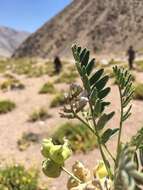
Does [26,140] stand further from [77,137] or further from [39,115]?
[39,115]

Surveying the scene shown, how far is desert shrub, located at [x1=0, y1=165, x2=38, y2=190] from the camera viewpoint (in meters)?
9.48

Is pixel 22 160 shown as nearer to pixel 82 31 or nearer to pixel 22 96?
pixel 22 96

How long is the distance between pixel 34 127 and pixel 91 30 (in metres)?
73.7

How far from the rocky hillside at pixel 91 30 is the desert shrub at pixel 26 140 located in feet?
199

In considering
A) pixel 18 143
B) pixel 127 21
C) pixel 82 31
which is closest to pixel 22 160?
pixel 18 143

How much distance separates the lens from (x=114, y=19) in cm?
8588

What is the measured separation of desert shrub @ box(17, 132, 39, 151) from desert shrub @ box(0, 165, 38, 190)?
3.13m

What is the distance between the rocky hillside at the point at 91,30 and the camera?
264 ft

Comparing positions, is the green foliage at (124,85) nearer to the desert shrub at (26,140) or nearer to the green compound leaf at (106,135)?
the green compound leaf at (106,135)

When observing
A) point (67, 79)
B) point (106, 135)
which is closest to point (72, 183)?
point (106, 135)

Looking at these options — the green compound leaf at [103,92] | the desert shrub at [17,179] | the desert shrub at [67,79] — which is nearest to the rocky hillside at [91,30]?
the desert shrub at [67,79]

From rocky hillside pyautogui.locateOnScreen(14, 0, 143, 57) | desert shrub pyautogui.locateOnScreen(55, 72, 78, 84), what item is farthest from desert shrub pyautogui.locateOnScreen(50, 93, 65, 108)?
rocky hillside pyautogui.locateOnScreen(14, 0, 143, 57)

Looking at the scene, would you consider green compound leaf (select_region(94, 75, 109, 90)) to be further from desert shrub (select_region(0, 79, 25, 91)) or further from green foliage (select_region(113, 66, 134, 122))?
desert shrub (select_region(0, 79, 25, 91))

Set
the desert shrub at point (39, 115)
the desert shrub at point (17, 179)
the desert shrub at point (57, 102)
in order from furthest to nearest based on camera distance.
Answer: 1. the desert shrub at point (57, 102)
2. the desert shrub at point (39, 115)
3. the desert shrub at point (17, 179)
